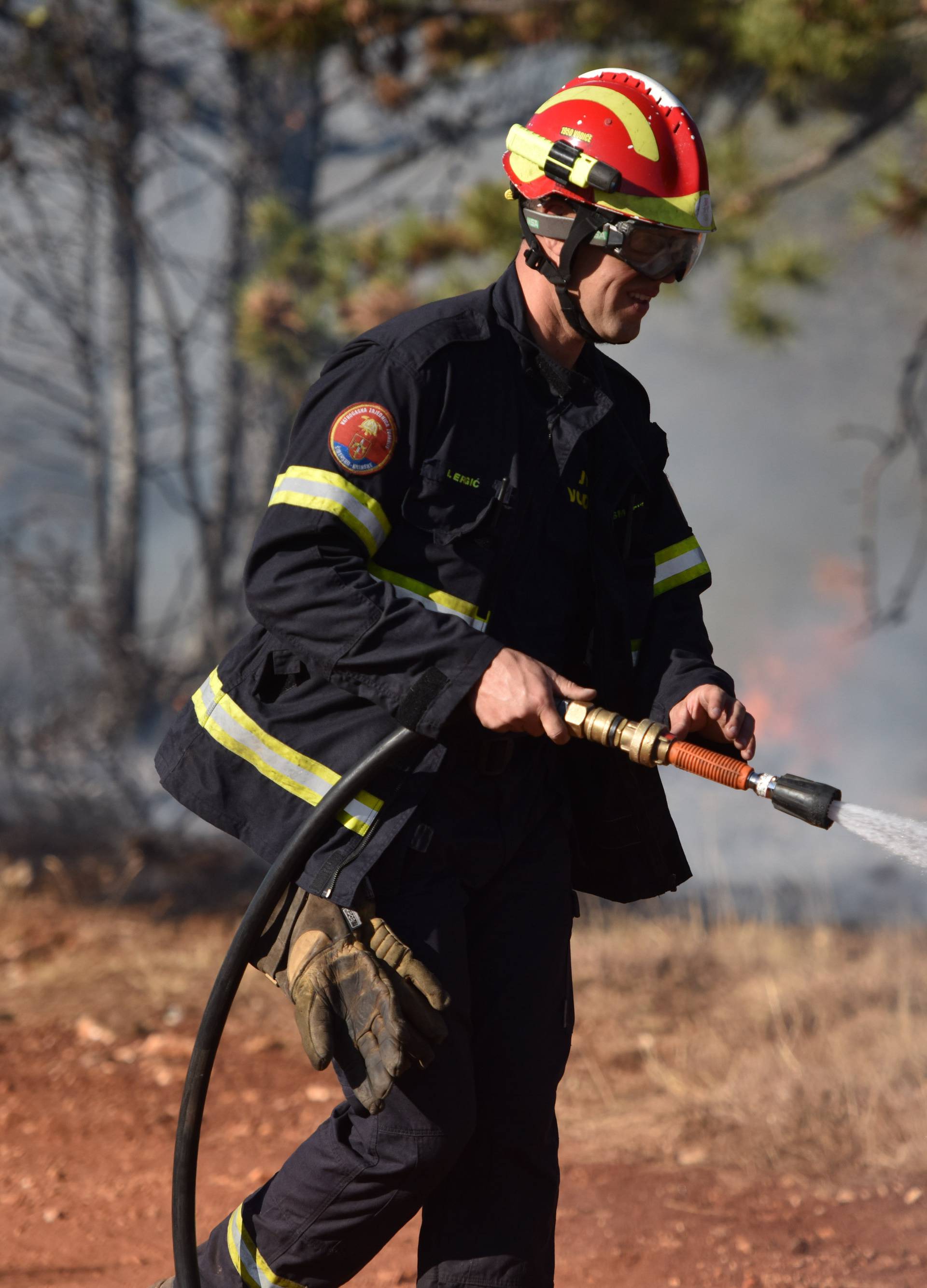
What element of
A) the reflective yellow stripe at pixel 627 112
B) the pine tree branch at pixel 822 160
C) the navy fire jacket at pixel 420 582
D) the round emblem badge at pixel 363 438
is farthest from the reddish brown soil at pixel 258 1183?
the pine tree branch at pixel 822 160

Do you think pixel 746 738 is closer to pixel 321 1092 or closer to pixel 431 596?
pixel 431 596

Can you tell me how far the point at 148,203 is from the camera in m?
15.1

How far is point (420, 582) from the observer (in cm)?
205

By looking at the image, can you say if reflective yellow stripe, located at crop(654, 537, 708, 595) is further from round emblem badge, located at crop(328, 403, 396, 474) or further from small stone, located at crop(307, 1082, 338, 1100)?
small stone, located at crop(307, 1082, 338, 1100)

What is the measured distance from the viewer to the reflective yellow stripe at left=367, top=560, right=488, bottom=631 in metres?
2.04

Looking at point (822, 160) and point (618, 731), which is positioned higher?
point (822, 160)

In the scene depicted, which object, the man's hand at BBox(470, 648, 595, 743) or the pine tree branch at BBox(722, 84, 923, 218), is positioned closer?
the man's hand at BBox(470, 648, 595, 743)

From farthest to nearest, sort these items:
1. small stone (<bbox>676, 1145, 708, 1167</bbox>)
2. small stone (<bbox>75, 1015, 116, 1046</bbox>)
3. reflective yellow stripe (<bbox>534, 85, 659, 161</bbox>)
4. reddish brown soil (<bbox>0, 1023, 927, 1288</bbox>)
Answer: small stone (<bbox>75, 1015, 116, 1046</bbox>)
small stone (<bbox>676, 1145, 708, 1167</bbox>)
reddish brown soil (<bbox>0, 1023, 927, 1288</bbox>)
reflective yellow stripe (<bbox>534, 85, 659, 161</bbox>)

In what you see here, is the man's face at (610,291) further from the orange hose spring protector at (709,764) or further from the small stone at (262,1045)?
the small stone at (262,1045)

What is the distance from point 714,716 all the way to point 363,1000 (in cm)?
72

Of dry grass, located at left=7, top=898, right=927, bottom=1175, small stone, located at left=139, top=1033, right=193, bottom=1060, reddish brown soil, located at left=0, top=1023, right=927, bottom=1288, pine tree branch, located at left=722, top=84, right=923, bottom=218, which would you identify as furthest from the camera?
pine tree branch, located at left=722, top=84, right=923, bottom=218

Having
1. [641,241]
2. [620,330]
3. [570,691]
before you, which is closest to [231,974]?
[570,691]

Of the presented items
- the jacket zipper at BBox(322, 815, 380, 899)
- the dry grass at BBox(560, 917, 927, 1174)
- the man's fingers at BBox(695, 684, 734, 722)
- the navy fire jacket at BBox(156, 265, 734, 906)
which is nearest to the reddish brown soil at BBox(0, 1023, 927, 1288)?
the dry grass at BBox(560, 917, 927, 1174)

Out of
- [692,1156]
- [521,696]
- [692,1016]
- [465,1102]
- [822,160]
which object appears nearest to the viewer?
[521,696]
